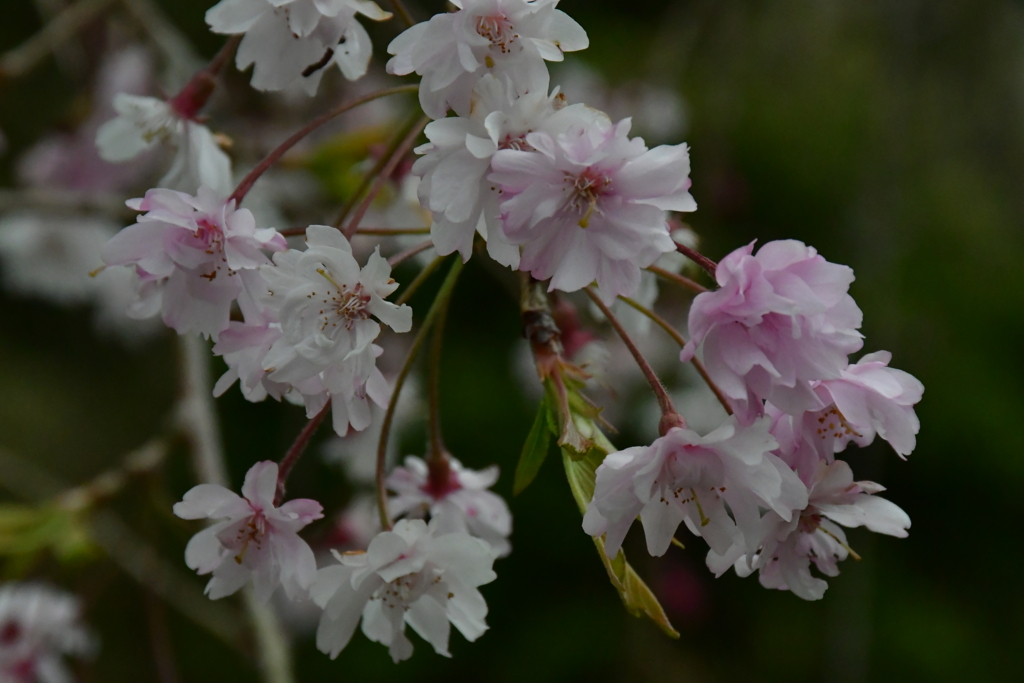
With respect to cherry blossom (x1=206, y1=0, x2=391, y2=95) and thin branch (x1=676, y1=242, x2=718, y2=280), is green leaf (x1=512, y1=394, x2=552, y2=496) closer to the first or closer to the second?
thin branch (x1=676, y1=242, x2=718, y2=280)

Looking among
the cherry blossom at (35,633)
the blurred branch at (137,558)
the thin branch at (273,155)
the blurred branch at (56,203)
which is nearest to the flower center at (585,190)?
the thin branch at (273,155)

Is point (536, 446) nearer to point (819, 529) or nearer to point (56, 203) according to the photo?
point (819, 529)

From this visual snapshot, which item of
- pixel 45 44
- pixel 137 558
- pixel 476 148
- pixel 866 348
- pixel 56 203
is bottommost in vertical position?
pixel 137 558

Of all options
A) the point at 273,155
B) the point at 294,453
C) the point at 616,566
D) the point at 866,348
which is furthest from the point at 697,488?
the point at 866,348

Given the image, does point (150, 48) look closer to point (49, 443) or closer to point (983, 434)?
point (49, 443)

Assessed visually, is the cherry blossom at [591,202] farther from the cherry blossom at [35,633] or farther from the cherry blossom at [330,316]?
the cherry blossom at [35,633]


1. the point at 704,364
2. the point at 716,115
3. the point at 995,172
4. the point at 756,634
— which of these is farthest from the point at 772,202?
the point at 704,364
